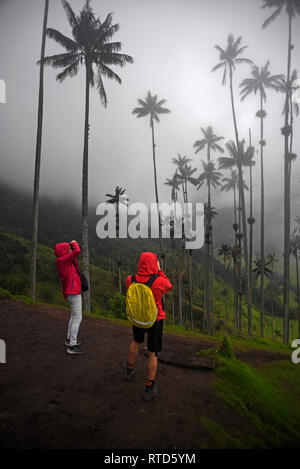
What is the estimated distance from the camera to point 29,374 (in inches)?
145

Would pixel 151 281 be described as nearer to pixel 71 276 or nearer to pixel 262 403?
pixel 71 276

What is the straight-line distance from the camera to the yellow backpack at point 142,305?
332 cm

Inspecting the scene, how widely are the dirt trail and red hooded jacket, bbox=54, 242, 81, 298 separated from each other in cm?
137

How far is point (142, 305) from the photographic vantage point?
3342mm

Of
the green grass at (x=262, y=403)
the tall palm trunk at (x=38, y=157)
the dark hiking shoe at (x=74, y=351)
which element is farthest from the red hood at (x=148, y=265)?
the tall palm trunk at (x=38, y=157)

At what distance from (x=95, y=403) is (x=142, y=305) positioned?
4.64 feet

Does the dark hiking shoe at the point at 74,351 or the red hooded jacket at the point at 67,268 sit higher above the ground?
the red hooded jacket at the point at 67,268

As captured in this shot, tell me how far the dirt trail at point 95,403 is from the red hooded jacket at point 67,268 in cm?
137

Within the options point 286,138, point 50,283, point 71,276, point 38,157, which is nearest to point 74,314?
point 71,276

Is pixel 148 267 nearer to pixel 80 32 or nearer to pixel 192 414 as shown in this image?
pixel 192 414

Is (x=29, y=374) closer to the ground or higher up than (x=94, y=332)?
higher up

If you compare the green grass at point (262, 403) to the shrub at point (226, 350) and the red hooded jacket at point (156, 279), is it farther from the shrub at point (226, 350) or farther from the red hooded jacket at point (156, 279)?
the red hooded jacket at point (156, 279)

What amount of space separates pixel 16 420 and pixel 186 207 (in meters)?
32.4
